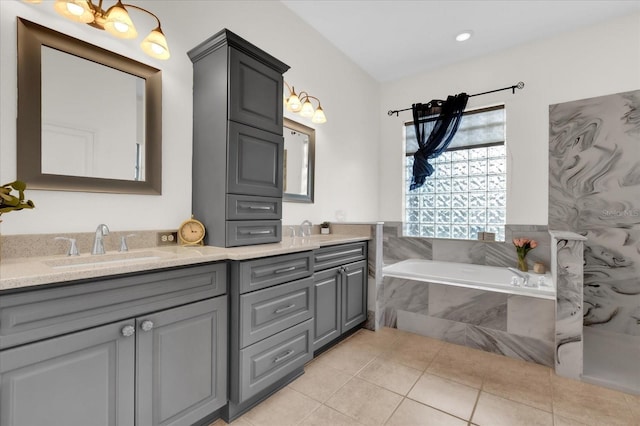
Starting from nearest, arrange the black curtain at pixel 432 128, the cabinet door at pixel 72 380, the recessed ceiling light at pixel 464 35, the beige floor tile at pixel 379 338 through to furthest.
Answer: the cabinet door at pixel 72 380 < the beige floor tile at pixel 379 338 < the recessed ceiling light at pixel 464 35 < the black curtain at pixel 432 128

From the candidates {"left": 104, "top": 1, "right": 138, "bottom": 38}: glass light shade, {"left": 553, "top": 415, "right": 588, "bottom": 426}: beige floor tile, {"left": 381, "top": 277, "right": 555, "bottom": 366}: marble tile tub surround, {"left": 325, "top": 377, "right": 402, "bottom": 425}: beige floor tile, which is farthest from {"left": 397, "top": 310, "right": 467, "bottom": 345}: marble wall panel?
{"left": 104, "top": 1, "right": 138, "bottom": 38}: glass light shade

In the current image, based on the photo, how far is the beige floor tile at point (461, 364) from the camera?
2014 mm

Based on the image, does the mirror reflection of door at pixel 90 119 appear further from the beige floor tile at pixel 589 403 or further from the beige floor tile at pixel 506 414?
the beige floor tile at pixel 589 403

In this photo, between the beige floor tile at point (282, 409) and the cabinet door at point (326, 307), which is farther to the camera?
the cabinet door at point (326, 307)

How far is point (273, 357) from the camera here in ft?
5.68

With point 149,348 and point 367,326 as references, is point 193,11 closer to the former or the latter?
point 149,348

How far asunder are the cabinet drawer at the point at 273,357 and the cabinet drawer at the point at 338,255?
1.48 ft

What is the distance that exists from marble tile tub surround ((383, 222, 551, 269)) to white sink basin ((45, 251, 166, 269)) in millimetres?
2899

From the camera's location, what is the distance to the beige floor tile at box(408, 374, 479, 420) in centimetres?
170

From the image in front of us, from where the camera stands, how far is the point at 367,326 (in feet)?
9.39

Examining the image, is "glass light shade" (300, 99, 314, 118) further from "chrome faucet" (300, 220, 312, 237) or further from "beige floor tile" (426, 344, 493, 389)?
"beige floor tile" (426, 344, 493, 389)

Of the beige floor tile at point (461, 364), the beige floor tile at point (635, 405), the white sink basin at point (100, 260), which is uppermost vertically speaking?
the white sink basin at point (100, 260)

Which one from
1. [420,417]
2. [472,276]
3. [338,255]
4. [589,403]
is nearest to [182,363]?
[420,417]

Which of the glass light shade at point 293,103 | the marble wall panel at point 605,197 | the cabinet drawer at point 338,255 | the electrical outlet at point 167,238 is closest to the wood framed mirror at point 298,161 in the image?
the glass light shade at point 293,103
